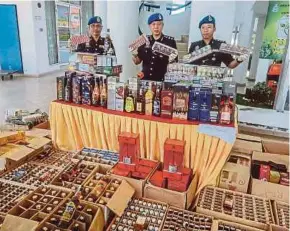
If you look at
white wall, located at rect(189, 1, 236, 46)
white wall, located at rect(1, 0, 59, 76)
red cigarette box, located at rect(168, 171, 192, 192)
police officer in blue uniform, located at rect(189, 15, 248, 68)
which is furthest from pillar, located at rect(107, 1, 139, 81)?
white wall, located at rect(1, 0, 59, 76)

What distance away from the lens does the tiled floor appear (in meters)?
4.73

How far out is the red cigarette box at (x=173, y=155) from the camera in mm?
2262

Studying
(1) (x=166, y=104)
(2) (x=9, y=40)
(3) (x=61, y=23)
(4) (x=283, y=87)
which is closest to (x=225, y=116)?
(1) (x=166, y=104)

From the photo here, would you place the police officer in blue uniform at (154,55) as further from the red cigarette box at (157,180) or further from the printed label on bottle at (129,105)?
the red cigarette box at (157,180)

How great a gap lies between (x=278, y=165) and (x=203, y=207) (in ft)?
3.34

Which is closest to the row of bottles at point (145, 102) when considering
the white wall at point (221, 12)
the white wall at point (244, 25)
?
the white wall at point (221, 12)

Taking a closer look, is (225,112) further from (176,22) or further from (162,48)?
(176,22)

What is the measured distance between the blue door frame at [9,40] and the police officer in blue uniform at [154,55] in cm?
590

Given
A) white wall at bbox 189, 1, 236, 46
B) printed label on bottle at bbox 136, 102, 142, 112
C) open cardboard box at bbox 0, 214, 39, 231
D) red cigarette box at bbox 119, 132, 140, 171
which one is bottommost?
open cardboard box at bbox 0, 214, 39, 231

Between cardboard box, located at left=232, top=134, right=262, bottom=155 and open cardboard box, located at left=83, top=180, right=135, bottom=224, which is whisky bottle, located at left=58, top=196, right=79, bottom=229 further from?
cardboard box, located at left=232, top=134, right=262, bottom=155

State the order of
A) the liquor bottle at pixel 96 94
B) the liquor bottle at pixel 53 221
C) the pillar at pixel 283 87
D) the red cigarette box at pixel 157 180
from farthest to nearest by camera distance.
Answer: the pillar at pixel 283 87 < the liquor bottle at pixel 96 94 < the red cigarette box at pixel 157 180 < the liquor bottle at pixel 53 221

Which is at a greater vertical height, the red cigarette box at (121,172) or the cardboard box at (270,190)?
the red cigarette box at (121,172)

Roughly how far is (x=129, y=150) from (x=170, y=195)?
52cm

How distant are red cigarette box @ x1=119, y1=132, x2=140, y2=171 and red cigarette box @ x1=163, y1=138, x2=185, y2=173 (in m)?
0.27
